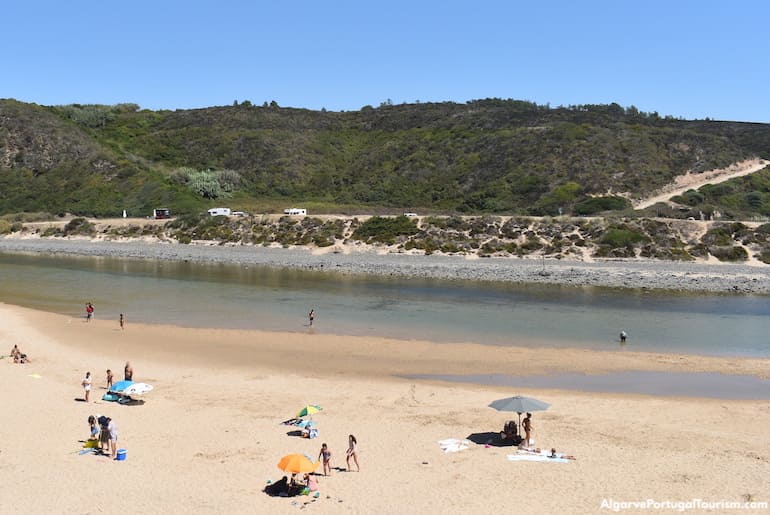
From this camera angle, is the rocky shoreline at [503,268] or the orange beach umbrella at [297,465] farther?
the rocky shoreline at [503,268]

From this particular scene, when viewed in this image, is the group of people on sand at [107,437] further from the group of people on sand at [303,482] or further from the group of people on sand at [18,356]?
the group of people on sand at [18,356]

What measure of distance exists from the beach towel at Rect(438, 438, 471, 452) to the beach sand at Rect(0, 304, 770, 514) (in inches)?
7.3

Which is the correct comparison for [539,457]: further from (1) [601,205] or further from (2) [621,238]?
(1) [601,205]

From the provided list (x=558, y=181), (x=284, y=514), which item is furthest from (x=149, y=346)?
(x=558, y=181)

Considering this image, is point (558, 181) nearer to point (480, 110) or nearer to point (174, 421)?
point (480, 110)

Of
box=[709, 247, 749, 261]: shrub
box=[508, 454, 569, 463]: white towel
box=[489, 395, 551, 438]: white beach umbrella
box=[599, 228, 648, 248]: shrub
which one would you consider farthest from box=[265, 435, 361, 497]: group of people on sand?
box=[709, 247, 749, 261]: shrub

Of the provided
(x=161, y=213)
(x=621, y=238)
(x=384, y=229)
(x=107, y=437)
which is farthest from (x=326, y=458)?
(x=161, y=213)

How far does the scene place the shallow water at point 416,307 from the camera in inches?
1126

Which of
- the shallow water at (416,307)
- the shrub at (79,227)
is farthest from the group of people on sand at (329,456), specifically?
the shrub at (79,227)

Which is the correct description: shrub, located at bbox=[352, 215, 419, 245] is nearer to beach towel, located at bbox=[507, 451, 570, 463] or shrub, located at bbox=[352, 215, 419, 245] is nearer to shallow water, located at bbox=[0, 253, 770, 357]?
shallow water, located at bbox=[0, 253, 770, 357]

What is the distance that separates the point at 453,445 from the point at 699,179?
233 ft

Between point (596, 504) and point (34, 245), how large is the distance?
75224mm

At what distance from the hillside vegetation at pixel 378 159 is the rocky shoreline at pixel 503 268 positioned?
15839 mm

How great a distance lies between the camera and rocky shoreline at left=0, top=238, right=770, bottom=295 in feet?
144
